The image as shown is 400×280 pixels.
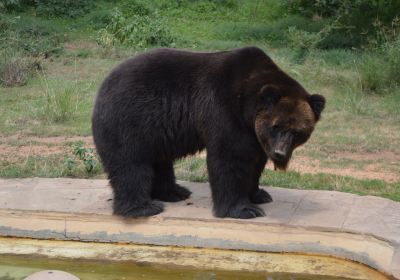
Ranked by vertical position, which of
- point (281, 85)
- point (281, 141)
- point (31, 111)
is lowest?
point (31, 111)

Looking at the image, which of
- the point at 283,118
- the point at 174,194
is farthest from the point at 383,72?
the point at 283,118

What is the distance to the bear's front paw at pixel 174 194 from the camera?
272 inches

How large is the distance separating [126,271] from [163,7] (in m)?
15.3

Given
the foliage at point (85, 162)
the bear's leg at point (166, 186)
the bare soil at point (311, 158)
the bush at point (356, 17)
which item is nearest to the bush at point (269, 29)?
the bush at point (356, 17)

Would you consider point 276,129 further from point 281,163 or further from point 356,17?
point 356,17

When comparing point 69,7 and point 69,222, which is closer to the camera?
point 69,222

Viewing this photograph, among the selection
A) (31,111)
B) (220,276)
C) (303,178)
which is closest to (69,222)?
(220,276)

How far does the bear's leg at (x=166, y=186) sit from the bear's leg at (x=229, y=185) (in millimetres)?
577

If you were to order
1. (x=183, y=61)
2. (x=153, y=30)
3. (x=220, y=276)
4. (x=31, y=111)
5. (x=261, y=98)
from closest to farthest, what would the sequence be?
(x=220, y=276) < (x=261, y=98) < (x=183, y=61) < (x=31, y=111) < (x=153, y=30)

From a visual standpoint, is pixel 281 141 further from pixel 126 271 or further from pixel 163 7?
pixel 163 7

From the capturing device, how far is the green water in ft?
19.0

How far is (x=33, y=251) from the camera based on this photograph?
20.6 ft

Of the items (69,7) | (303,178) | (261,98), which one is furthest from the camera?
(69,7)

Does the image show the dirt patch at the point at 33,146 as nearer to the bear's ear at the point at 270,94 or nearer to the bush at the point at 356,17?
the bear's ear at the point at 270,94
